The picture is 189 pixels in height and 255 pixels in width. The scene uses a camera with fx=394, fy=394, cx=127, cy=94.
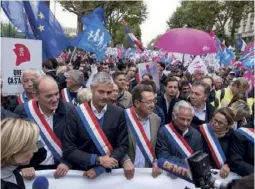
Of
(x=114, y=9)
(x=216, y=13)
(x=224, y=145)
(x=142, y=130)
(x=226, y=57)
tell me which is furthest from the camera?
(x=216, y=13)

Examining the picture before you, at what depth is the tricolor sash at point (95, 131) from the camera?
3129 mm

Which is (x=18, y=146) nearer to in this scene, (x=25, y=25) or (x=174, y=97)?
(x=174, y=97)

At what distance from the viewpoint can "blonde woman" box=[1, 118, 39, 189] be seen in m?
1.97

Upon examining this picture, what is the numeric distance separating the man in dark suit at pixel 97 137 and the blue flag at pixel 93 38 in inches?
164

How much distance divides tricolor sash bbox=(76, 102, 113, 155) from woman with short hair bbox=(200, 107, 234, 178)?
0.99 meters

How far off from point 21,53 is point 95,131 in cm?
183

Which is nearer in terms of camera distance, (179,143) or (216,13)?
(179,143)

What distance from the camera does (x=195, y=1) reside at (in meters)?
38.8

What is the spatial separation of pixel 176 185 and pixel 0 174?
65.2 inches

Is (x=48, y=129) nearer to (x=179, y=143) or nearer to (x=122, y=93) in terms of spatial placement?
(x=179, y=143)

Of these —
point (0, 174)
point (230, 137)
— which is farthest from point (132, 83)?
point (0, 174)

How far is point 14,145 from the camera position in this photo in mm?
1967

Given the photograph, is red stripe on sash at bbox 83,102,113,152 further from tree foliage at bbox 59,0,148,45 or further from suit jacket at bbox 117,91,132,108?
tree foliage at bbox 59,0,148,45

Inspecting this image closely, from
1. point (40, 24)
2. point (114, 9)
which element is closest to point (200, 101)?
point (40, 24)
